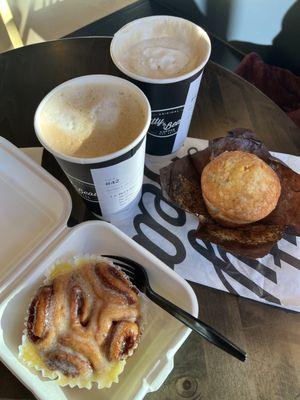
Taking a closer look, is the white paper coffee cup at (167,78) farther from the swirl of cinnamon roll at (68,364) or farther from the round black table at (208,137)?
the swirl of cinnamon roll at (68,364)

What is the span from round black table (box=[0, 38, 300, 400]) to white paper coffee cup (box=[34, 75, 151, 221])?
0.11 m

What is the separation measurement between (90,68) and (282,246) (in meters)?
0.68

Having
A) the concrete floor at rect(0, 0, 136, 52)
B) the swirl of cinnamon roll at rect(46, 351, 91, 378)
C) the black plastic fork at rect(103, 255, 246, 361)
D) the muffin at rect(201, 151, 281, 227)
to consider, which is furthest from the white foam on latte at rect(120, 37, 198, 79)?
the concrete floor at rect(0, 0, 136, 52)

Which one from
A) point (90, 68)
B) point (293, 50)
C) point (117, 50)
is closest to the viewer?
point (117, 50)

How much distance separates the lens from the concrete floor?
1733 mm

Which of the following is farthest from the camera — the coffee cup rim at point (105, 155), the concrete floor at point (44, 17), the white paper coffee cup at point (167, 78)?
the concrete floor at point (44, 17)

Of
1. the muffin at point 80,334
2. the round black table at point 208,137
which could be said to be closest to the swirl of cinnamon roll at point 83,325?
the muffin at point 80,334

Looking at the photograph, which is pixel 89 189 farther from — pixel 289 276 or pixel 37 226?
pixel 289 276

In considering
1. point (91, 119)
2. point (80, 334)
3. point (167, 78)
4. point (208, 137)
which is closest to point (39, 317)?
point (80, 334)

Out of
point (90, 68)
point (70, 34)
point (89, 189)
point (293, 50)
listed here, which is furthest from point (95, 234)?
point (70, 34)

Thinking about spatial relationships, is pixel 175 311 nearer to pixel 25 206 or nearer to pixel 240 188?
pixel 240 188

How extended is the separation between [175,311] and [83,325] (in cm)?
15

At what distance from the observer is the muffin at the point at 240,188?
69 centimetres

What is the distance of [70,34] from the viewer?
69.2 inches
